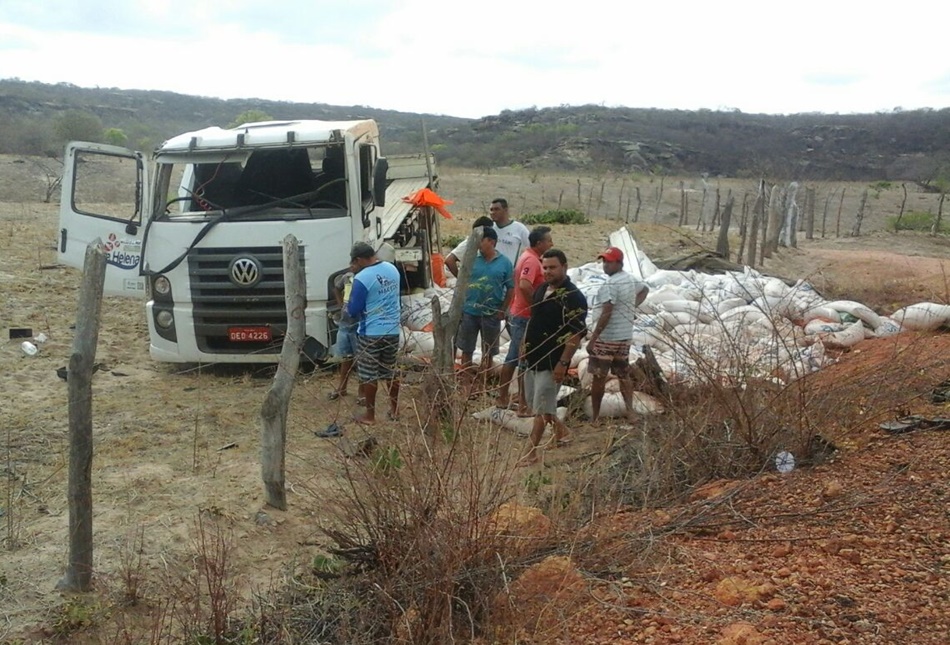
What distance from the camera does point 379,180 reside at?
857 centimetres

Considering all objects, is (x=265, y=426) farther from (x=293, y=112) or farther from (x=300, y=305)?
(x=293, y=112)

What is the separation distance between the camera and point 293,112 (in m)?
62.2

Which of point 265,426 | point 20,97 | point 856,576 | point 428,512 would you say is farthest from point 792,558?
point 20,97

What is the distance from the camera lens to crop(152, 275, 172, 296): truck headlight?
8.58m

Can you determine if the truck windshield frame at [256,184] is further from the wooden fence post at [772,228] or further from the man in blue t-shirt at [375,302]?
the wooden fence post at [772,228]

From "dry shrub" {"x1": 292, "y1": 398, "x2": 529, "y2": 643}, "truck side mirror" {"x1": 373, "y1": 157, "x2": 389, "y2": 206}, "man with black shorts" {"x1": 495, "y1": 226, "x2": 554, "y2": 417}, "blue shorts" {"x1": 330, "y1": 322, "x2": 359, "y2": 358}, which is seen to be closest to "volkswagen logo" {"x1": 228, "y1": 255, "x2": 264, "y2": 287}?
"blue shorts" {"x1": 330, "y1": 322, "x2": 359, "y2": 358}

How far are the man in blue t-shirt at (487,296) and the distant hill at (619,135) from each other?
109 feet

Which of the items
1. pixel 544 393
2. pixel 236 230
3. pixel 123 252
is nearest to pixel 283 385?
pixel 544 393

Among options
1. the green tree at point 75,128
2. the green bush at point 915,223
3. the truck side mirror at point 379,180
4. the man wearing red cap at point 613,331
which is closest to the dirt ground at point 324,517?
the man wearing red cap at point 613,331

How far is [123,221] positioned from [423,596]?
560cm

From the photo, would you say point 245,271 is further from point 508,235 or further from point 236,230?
point 508,235

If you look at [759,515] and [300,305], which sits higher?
[300,305]

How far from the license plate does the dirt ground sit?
46 centimetres

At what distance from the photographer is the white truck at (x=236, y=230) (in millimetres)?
8297
